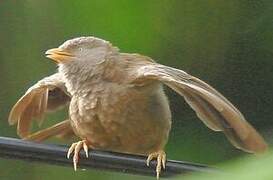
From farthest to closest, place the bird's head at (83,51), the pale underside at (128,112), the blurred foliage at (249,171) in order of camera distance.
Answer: the bird's head at (83,51) < the pale underside at (128,112) < the blurred foliage at (249,171)

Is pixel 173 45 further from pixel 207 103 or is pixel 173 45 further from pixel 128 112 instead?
pixel 128 112

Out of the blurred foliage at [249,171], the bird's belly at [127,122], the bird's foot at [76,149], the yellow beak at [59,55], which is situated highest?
the blurred foliage at [249,171]

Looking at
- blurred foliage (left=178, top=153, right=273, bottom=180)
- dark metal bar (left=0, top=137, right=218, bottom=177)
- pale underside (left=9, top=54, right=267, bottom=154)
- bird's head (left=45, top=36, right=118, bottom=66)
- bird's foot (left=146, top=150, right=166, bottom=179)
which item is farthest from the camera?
bird's head (left=45, top=36, right=118, bottom=66)

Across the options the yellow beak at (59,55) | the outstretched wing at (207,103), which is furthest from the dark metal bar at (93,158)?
the yellow beak at (59,55)

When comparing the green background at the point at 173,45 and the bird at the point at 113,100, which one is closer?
the green background at the point at 173,45

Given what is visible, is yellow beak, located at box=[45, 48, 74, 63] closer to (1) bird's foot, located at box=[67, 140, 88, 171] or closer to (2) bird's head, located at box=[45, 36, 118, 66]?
(2) bird's head, located at box=[45, 36, 118, 66]

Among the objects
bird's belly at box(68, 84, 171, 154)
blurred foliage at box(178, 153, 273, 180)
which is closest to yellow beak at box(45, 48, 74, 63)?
bird's belly at box(68, 84, 171, 154)

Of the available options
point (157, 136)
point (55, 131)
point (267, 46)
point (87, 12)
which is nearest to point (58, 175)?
point (55, 131)

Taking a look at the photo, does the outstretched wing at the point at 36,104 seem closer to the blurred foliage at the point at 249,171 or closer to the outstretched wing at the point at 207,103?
the outstretched wing at the point at 207,103
